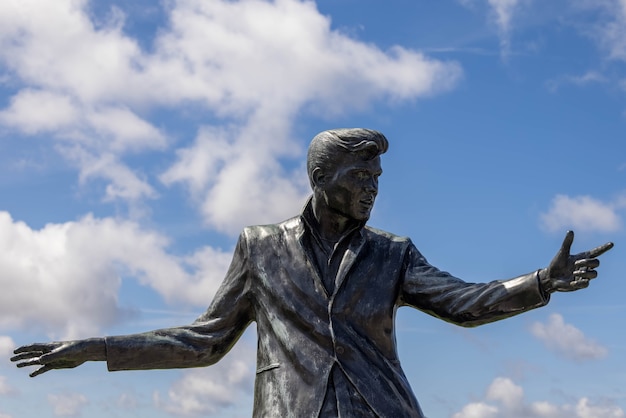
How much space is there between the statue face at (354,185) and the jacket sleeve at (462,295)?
0.60 metres

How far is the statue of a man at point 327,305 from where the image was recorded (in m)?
8.20

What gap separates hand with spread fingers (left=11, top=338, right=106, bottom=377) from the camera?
8.62 metres

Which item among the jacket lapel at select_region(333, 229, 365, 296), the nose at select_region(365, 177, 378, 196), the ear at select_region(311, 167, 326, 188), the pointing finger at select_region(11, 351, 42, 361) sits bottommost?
the pointing finger at select_region(11, 351, 42, 361)

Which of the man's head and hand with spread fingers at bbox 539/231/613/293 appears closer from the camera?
hand with spread fingers at bbox 539/231/613/293

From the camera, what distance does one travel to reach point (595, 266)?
761cm

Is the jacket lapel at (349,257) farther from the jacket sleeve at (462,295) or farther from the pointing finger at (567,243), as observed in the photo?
the pointing finger at (567,243)

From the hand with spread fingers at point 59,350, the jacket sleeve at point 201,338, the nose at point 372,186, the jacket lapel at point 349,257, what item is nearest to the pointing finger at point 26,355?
the hand with spread fingers at point 59,350

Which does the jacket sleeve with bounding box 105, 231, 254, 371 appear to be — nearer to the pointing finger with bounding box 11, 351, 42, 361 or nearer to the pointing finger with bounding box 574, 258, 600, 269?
the pointing finger with bounding box 11, 351, 42, 361

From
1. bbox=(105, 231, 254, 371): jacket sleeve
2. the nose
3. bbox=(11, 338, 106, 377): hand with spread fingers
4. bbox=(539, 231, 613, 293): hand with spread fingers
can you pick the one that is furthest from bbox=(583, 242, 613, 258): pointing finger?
bbox=(11, 338, 106, 377): hand with spread fingers

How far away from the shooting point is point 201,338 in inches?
350

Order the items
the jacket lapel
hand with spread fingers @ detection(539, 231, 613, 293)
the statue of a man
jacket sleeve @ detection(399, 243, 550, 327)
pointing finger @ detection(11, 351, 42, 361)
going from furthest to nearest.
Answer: pointing finger @ detection(11, 351, 42, 361)
the jacket lapel
the statue of a man
jacket sleeve @ detection(399, 243, 550, 327)
hand with spread fingers @ detection(539, 231, 613, 293)

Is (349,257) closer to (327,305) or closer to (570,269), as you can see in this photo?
(327,305)

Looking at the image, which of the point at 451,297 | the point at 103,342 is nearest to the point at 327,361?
the point at 451,297

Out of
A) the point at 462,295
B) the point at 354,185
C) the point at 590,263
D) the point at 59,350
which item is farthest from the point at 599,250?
the point at 59,350
